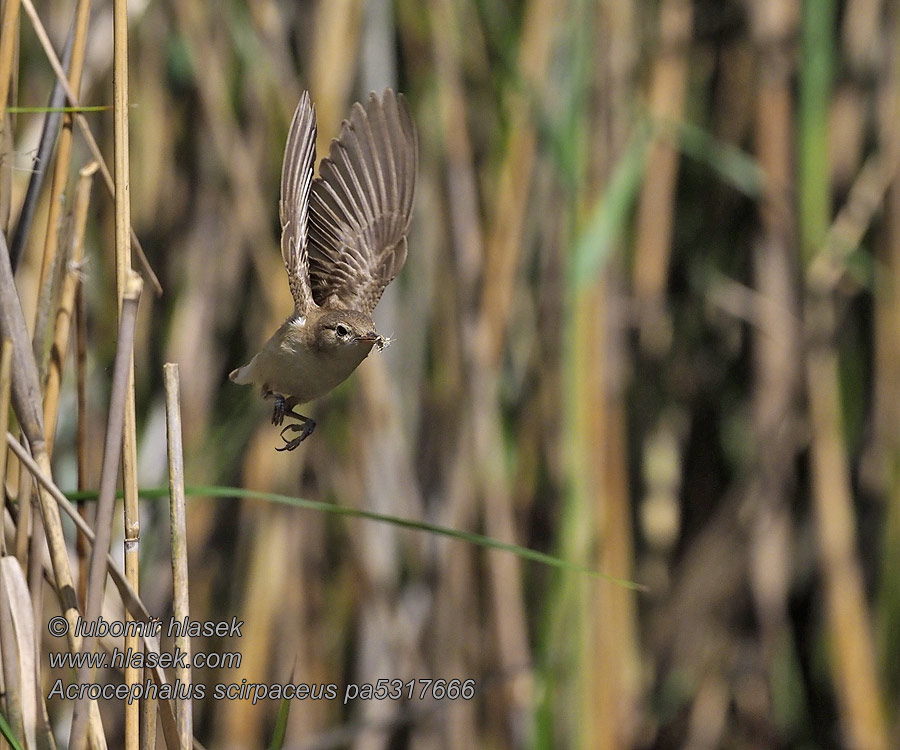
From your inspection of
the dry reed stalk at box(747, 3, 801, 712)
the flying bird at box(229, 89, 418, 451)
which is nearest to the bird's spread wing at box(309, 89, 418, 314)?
the flying bird at box(229, 89, 418, 451)

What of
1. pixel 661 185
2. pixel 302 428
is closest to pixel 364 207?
pixel 302 428

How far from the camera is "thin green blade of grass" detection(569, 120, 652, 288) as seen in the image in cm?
150

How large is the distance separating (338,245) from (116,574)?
1.74 feet

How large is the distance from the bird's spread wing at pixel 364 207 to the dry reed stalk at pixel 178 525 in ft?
1.27

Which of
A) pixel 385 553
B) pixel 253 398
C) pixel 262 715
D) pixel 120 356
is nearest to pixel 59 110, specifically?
pixel 120 356

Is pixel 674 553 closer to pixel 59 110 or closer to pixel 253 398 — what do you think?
pixel 253 398

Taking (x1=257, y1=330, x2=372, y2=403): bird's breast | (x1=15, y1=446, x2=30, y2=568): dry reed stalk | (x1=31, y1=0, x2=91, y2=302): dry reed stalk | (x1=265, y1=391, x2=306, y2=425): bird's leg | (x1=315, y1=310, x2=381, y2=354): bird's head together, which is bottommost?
(x1=15, y1=446, x2=30, y2=568): dry reed stalk

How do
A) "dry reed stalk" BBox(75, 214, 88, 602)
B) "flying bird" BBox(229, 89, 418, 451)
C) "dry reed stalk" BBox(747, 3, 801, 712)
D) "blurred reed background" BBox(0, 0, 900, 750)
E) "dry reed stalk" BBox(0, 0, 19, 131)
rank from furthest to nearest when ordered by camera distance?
"dry reed stalk" BBox(747, 3, 801, 712) → "blurred reed background" BBox(0, 0, 900, 750) → "flying bird" BBox(229, 89, 418, 451) → "dry reed stalk" BBox(75, 214, 88, 602) → "dry reed stalk" BBox(0, 0, 19, 131)

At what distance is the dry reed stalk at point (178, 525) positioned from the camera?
81 cm

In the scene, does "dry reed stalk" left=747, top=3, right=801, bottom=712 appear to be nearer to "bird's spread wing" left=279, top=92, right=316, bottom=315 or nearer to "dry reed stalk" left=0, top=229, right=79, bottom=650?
"bird's spread wing" left=279, top=92, right=316, bottom=315

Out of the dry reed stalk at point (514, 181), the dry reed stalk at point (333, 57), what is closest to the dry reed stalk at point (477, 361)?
the dry reed stalk at point (514, 181)

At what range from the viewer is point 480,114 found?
6.01 feet

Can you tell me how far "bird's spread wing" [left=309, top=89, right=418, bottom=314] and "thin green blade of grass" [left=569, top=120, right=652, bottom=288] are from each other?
344mm

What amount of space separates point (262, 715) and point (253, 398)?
585mm
